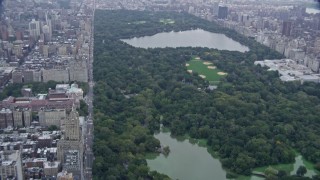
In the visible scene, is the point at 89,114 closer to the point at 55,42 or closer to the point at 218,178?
the point at 218,178

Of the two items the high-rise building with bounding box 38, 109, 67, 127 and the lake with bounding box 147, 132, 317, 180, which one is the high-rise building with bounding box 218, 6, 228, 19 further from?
the high-rise building with bounding box 38, 109, 67, 127

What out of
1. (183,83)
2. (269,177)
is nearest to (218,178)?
(269,177)

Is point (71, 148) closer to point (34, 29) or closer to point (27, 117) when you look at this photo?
point (27, 117)

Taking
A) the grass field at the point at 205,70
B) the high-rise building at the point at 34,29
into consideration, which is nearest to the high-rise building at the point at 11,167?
the grass field at the point at 205,70

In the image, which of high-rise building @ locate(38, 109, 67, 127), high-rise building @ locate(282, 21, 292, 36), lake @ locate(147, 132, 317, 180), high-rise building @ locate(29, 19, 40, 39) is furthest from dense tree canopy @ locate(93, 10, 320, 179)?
high-rise building @ locate(282, 21, 292, 36)

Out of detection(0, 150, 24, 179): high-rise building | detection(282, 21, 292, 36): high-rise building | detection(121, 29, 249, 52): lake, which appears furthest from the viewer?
detection(282, 21, 292, 36): high-rise building
